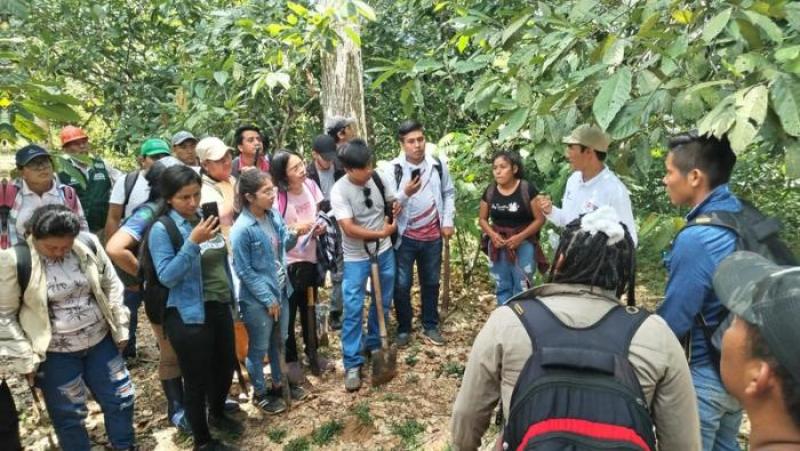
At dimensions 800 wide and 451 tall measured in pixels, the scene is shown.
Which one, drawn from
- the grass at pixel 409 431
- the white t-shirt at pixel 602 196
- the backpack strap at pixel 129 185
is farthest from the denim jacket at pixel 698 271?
the backpack strap at pixel 129 185

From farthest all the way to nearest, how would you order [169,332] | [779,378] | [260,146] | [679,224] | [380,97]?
[380,97] → [260,146] → [169,332] → [679,224] → [779,378]

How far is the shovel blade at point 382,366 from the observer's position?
4.84 metres

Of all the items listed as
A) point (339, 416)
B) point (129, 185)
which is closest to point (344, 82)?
point (129, 185)

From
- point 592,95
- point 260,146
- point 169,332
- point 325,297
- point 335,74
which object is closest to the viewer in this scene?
point 592,95

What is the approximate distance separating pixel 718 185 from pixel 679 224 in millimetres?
495

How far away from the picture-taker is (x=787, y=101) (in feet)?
6.52

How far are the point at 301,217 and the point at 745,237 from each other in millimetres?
3317

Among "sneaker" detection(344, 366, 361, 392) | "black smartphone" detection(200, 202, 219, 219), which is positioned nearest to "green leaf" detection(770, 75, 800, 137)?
"black smartphone" detection(200, 202, 219, 219)

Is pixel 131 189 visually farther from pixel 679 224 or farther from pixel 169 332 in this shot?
pixel 679 224

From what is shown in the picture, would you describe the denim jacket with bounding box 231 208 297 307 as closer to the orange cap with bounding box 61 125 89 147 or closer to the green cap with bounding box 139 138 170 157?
the green cap with bounding box 139 138 170 157

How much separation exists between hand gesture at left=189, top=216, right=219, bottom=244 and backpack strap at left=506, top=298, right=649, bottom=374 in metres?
2.18

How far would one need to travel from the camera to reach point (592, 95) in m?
2.81

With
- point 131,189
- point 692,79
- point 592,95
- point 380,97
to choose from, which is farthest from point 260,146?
point 692,79

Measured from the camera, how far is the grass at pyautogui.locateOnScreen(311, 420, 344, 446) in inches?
167
